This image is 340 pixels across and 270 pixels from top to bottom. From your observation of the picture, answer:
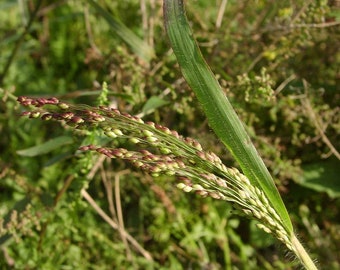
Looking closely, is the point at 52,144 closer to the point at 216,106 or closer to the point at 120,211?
the point at 120,211

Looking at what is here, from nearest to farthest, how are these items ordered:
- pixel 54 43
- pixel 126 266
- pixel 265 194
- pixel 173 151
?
pixel 173 151 < pixel 265 194 < pixel 126 266 < pixel 54 43

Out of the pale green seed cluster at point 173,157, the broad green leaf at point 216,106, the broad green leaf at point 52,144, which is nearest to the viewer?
the pale green seed cluster at point 173,157

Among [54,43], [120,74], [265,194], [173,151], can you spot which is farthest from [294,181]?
[54,43]

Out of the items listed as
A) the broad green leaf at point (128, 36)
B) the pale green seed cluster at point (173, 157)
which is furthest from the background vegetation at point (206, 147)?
the pale green seed cluster at point (173, 157)

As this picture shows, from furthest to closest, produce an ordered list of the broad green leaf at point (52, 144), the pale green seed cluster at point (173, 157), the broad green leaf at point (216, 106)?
1. the broad green leaf at point (52, 144)
2. the broad green leaf at point (216, 106)
3. the pale green seed cluster at point (173, 157)

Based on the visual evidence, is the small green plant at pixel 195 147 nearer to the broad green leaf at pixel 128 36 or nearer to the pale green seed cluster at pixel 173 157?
the pale green seed cluster at pixel 173 157

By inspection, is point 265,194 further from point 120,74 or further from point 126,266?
point 120,74

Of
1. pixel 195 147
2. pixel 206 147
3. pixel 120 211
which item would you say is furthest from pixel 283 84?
pixel 195 147
